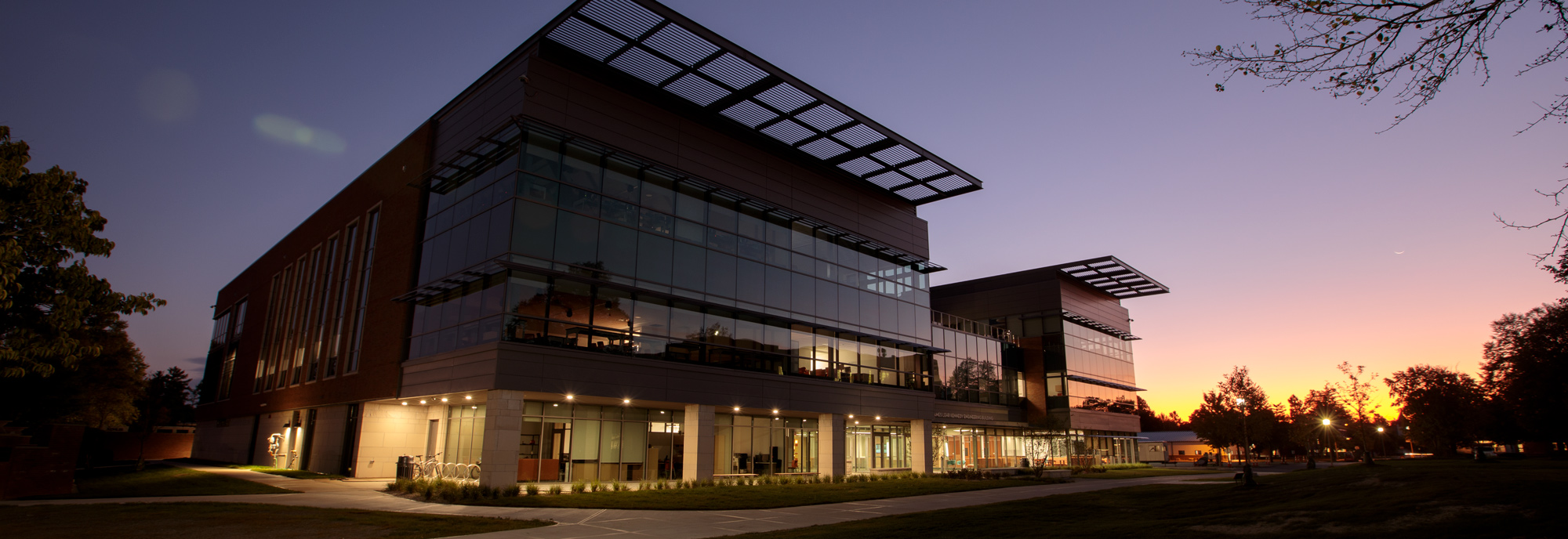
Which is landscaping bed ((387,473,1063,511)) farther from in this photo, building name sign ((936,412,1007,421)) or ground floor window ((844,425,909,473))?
building name sign ((936,412,1007,421))

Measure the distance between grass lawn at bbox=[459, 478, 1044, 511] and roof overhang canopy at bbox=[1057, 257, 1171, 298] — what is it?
92.9ft

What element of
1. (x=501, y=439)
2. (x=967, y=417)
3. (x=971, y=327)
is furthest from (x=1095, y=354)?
(x=501, y=439)

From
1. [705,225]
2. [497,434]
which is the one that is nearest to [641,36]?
[705,225]

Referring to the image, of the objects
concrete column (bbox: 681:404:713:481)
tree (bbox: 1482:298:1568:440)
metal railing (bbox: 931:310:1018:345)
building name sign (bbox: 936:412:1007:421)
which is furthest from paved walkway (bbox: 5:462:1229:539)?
tree (bbox: 1482:298:1568:440)

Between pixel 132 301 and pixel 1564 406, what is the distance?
188 feet

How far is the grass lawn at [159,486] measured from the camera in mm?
21562

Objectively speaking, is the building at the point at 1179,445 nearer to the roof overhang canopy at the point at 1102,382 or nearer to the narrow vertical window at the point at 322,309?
the roof overhang canopy at the point at 1102,382

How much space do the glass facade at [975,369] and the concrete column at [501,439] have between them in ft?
89.9

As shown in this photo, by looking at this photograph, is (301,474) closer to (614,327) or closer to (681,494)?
(614,327)

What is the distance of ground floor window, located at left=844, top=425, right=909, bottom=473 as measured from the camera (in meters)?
38.8

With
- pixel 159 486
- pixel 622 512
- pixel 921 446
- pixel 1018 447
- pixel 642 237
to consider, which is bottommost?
pixel 622 512

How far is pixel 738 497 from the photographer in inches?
891

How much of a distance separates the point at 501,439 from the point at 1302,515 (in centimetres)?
1963

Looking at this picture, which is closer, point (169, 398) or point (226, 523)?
point (226, 523)
